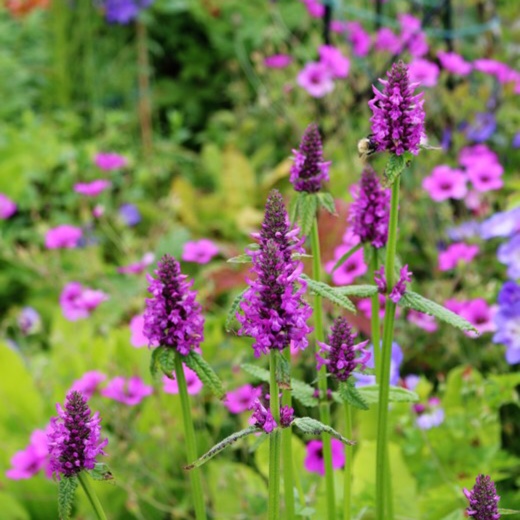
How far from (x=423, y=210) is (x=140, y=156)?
1.66 metres

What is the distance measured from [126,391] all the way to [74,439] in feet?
3.25

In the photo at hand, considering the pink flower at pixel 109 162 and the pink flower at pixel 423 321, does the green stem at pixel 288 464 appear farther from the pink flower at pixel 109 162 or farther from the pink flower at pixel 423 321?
the pink flower at pixel 109 162

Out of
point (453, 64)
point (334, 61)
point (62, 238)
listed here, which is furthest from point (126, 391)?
point (453, 64)

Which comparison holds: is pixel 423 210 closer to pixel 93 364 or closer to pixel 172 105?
pixel 93 364

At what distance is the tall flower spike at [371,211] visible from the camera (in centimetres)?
112

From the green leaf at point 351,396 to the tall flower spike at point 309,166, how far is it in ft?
0.81

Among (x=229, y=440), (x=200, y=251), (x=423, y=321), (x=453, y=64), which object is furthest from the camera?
(x=453, y=64)

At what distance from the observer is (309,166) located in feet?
3.52

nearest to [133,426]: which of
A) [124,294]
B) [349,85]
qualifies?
[124,294]

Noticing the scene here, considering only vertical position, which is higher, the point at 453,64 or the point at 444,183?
the point at 453,64

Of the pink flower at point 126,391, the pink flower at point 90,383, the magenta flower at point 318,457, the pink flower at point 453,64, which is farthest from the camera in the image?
the pink flower at point 453,64

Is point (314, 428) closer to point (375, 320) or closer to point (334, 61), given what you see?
point (375, 320)

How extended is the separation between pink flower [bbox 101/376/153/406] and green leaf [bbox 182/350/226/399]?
80 centimetres

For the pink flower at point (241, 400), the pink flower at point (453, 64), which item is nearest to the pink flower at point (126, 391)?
the pink flower at point (241, 400)
